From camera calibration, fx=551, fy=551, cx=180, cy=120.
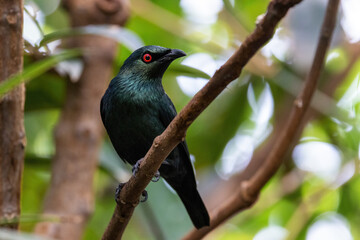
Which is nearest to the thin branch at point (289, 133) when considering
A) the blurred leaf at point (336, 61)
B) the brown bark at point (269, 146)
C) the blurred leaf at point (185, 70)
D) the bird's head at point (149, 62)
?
the blurred leaf at point (185, 70)

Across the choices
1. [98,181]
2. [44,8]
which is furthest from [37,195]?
[44,8]

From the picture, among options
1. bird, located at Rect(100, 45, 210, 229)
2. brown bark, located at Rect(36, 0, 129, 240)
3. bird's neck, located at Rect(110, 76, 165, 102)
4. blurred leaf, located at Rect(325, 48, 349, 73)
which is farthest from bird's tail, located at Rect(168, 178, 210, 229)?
blurred leaf, located at Rect(325, 48, 349, 73)

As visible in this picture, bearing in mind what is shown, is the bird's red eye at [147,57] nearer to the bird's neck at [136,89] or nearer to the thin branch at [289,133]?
the bird's neck at [136,89]

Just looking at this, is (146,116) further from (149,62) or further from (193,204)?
(193,204)

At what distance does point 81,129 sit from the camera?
418 cm

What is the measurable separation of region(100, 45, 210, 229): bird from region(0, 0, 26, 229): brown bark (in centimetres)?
75

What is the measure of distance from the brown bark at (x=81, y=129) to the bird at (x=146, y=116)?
20.9 inches

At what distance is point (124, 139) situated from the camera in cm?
357

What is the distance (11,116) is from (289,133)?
5.14 feet

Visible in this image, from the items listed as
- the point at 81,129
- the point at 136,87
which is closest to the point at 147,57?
the point at 136,87

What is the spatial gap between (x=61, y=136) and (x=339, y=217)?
2.90 meters

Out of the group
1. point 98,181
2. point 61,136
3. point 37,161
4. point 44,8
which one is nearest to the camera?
point 61,136

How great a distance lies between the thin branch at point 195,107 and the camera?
5.63 ft

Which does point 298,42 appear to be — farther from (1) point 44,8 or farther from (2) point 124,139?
(1) point 44,8
